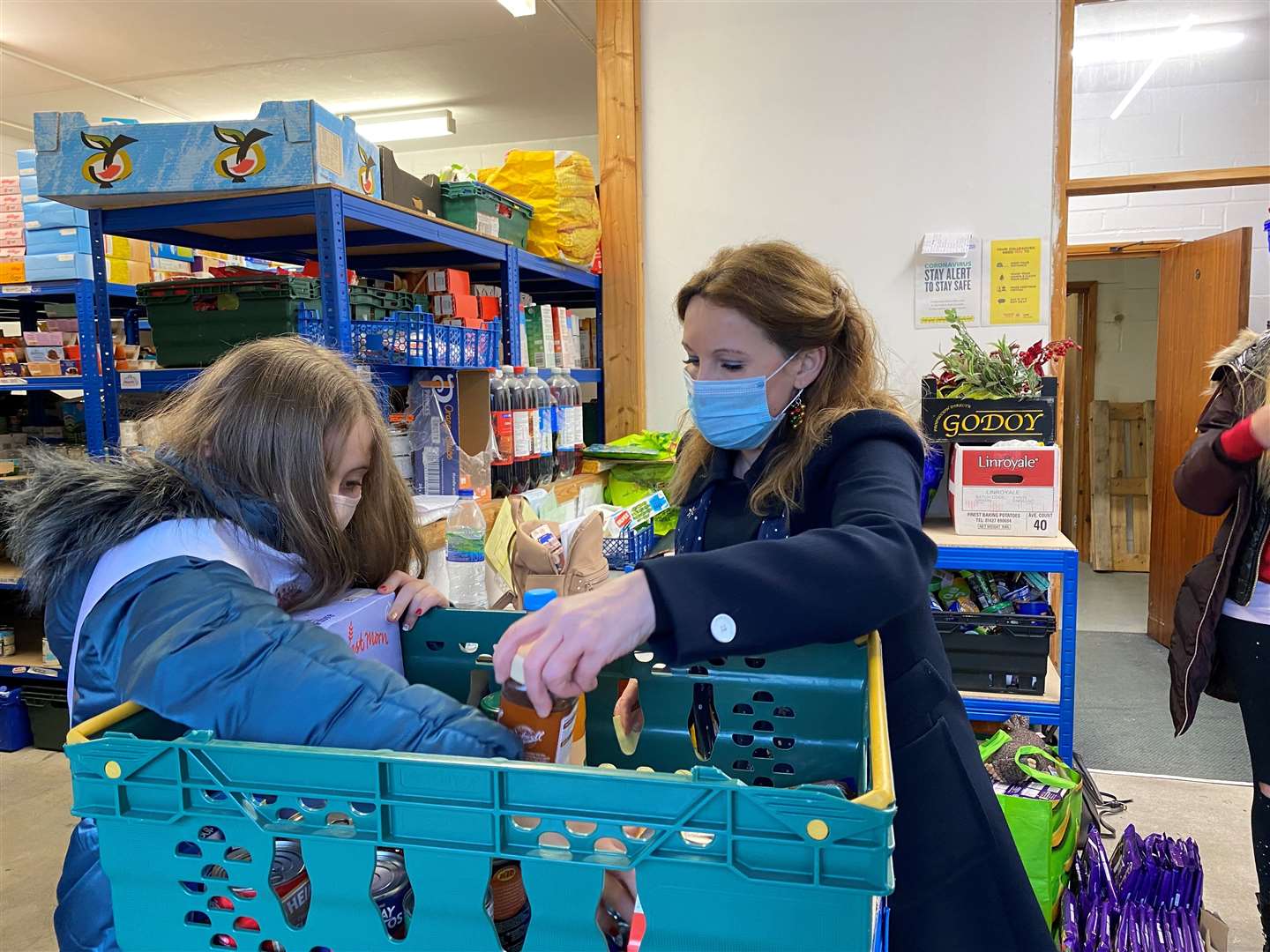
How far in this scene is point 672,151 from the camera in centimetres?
405

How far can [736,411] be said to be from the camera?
155 cm

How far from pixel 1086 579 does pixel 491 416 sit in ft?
21.1

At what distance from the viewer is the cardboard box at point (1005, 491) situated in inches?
118

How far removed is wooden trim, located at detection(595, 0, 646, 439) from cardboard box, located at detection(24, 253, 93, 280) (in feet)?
7.76

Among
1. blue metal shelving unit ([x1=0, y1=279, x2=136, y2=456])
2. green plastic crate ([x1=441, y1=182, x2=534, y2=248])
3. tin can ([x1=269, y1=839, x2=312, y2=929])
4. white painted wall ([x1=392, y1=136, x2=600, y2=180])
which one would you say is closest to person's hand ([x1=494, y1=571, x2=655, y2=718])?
tin can ([x1=269, y1=839, x2=312, y2=929])

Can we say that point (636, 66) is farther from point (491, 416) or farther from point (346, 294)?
point (346, 294)

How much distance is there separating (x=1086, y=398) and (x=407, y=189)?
7.36m

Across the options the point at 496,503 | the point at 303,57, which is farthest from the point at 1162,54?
the point at 303,57

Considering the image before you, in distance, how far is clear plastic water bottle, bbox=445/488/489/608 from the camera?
8.38 feet

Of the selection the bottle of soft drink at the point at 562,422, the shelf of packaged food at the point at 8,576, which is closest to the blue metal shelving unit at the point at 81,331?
the shelf of packaged food at the point at 8,576

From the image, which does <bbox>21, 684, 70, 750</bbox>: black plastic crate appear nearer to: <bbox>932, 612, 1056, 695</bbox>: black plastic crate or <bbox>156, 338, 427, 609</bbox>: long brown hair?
<bbox>156, 338, 427, 609</bbox>: long brown hair

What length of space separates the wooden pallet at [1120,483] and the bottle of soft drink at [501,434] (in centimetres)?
675

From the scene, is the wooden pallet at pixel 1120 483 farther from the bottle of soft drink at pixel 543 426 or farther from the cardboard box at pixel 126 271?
the cardboard box at pixel 126 271

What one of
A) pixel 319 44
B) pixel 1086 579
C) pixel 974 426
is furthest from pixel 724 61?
pixel 1086 579
